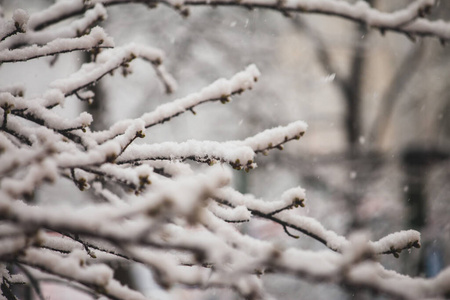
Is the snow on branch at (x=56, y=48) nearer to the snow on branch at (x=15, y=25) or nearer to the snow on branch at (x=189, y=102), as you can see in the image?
the snow on branch at (x=15, y=25)

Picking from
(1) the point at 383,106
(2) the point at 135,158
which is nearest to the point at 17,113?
(2) the point at 135,158

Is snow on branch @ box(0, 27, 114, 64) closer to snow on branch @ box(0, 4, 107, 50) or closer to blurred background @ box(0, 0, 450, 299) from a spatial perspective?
snow on branch @ box(0, 4, 107, 50)

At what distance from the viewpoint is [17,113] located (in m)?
1.38

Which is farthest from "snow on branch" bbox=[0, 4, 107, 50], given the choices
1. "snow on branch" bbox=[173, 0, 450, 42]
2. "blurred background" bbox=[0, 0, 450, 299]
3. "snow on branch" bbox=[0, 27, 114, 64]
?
"blurred background" bbox=[0, 0, 450, 299]

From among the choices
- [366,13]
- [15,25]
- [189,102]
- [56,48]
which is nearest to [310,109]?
[366,13]

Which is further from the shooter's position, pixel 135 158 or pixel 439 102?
pixel 439 102

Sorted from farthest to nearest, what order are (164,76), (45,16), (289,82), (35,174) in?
1. (289,82)
2. (164,76)
3. (45,16)
4. (35,174)

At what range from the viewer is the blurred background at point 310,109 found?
5.52m

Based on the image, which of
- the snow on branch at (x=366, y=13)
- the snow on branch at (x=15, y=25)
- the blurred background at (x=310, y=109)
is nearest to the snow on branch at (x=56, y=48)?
the snow on branch at (x=15, y=25)

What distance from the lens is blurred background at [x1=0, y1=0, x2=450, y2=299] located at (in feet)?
18.1

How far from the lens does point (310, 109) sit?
8.72m

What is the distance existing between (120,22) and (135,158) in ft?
19.8

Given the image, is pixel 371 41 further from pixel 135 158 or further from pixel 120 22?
pixel 135 158

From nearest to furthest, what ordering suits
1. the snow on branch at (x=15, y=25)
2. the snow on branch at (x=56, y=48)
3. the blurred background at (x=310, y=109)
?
the snow on branch at (x=15, y=25) → the snow on branch at (x=56, y=48) → the blurred background at (x=310, y=109)
